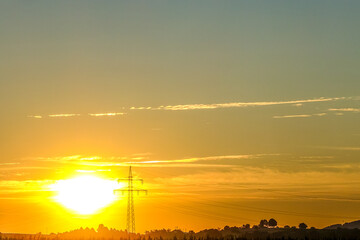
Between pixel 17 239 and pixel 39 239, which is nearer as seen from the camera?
pixel 17 239

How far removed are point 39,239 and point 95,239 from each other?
15682 mm

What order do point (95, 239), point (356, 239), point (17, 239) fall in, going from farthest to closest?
point (95, 239) < point (356, 239) < point (17, 239)

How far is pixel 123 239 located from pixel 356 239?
60551 millimetres

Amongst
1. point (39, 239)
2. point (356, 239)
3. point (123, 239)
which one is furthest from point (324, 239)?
point (39, 239)

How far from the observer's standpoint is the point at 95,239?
195500mm

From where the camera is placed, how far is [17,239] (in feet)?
547

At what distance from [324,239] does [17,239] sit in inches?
3013

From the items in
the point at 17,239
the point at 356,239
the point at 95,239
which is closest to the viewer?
the point at 17,239

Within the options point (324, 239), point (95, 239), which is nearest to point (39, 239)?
point (95, 239)

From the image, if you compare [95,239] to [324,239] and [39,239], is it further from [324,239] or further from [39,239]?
[324,239]

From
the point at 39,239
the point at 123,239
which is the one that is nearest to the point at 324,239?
the point at 123,239

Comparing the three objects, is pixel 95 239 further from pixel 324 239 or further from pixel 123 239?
pixel 324 239

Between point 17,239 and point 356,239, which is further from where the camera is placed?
point 356,239

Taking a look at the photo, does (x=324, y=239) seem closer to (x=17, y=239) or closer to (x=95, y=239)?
(x=95, y=239)
